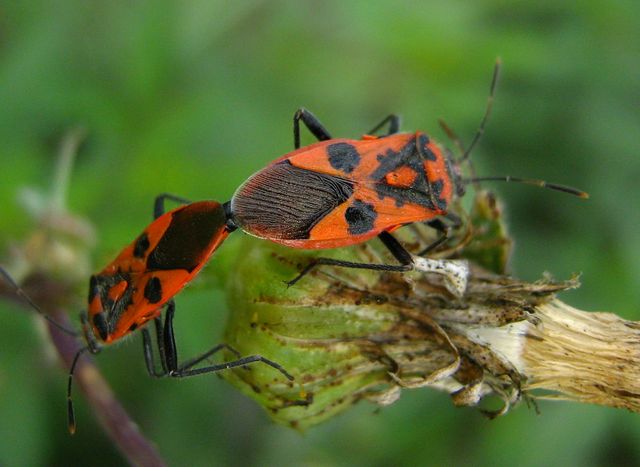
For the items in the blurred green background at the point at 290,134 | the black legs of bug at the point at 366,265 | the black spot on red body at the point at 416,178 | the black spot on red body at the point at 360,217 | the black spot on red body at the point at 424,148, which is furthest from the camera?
the blurred green background at the point at 290,134

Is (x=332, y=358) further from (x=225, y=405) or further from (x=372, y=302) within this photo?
(x=225, y=405)

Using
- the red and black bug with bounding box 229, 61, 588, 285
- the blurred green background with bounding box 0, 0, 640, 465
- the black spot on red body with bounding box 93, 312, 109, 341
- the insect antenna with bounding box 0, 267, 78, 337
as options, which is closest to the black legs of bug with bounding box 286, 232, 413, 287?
the red and black bug with bounding box 229, 61, 588, 285

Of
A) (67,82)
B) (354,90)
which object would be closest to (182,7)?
(67,82)

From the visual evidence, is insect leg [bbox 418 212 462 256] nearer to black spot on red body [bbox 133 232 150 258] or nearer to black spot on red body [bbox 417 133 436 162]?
black spot on red body [bbox 417 133 436 162]

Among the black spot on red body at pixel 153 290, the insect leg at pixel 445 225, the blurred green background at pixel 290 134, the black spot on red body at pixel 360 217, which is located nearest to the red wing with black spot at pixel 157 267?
the black spot on red body at pixel 153 290

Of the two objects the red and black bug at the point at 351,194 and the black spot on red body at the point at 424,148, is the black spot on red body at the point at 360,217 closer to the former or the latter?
the red and black bug at the point at 351,194

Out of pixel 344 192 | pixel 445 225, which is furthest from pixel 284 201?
pixel 445 225

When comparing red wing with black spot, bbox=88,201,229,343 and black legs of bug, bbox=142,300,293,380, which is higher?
red wing with black spot, bbox=88,201,229,343
